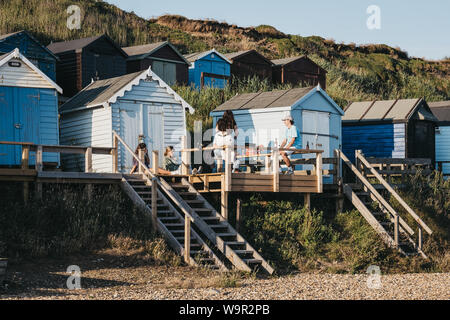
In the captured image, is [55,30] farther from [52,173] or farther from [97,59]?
[52,173]

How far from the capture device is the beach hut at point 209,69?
39781mm

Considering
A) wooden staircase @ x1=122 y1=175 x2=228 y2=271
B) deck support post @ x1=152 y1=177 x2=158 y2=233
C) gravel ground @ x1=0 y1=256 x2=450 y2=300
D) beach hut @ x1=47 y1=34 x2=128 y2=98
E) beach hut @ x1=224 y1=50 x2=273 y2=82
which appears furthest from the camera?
beach hut @ x1=224 y1=50 x2=273 y2=82

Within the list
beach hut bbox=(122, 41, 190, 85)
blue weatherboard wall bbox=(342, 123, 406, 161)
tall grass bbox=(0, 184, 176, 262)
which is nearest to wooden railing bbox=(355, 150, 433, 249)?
blue weatherboard wall bbox=(342, 123, 406, 161)

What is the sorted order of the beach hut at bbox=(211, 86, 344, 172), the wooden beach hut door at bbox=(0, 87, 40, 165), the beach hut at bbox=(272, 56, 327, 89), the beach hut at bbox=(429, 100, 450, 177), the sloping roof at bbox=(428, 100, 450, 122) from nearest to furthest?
the wooden beach hut door at bbox=(0, 87, 40, 165) → the beach hut at bbox=(211, 86, 344, 172) → the beach hut at bbox=(429, 100, 450, 177) → the sloping roof at bbox=(428, 100, 450, 122) → the beach hut at bbox=(272, 56, 327, 89)

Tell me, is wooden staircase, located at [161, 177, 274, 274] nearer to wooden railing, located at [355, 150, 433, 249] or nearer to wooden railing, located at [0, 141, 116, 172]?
wooden railing, located at [0, 141, 116, 172]

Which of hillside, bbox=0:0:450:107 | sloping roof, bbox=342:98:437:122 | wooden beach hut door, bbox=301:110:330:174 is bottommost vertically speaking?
wooden beach hut door, bbox=301:110:330:174

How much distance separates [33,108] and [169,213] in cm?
572

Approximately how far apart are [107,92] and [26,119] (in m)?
2.92

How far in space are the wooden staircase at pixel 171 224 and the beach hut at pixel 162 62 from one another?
16918 mm

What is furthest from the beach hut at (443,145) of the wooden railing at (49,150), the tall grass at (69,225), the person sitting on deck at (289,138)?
the tall grass at (69,225)

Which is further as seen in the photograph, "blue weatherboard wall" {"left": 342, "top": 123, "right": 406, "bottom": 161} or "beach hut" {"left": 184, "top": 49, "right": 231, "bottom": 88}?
"beach hut" {"left": 184, "top": 49, "right": 231, "bottom": 88}

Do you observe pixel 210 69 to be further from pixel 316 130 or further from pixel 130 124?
pixel 130 124

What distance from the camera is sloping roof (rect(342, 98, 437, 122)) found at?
30406mm

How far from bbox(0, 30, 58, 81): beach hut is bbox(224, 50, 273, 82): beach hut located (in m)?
13.9
